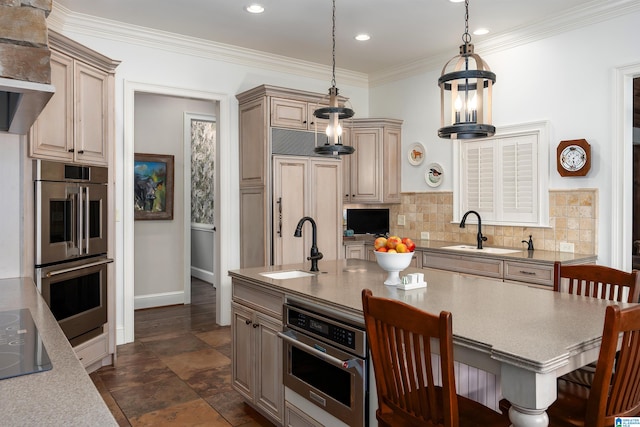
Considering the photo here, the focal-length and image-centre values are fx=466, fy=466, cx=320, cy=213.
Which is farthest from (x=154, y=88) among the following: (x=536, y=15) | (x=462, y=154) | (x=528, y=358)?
(x=528, y=358)

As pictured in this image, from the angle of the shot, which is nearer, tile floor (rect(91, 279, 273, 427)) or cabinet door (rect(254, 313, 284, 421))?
cabinet door (rect(254, 313, 284, 421))

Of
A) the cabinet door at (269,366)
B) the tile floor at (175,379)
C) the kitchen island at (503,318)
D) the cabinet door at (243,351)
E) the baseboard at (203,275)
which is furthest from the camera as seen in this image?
the baseboard at (203,275)

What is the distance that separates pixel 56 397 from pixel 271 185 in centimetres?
363

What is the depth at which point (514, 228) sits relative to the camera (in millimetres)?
4535

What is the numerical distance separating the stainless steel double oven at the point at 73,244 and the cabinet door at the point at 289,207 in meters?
1.62

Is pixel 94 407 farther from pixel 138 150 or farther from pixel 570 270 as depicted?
pixel 138 150

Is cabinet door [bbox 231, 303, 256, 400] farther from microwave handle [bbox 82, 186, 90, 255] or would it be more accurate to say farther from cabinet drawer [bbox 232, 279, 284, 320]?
microwave handle [bbox 82, 186, 90, 255]

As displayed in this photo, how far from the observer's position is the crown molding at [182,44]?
4100 mm

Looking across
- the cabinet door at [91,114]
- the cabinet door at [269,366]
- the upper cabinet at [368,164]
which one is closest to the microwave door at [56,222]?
Answer: the cabinet door at [91,114]

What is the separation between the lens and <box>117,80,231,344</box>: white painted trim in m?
4.41

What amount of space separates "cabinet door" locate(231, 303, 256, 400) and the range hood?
5.15 feet

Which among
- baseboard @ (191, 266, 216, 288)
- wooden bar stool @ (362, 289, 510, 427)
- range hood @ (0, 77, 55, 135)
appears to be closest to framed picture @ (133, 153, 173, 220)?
baseboard @ (191, 266, 216, 288)

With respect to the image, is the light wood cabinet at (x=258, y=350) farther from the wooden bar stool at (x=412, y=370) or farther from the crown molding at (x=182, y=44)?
the crown molding at (x=182, y=44)

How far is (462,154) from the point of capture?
5043 mm
